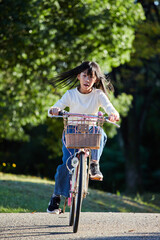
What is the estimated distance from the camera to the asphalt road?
4.93 metres

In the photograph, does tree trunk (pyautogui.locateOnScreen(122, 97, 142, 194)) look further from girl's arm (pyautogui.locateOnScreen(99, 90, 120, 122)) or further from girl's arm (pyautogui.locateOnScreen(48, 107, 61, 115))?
girl's arm (pyautogui.locateOnScreen(48, 107, 61, 115))

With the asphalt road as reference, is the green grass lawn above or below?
below

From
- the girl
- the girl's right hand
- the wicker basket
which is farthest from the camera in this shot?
the girl

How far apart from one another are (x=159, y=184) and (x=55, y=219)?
19595 millimetres

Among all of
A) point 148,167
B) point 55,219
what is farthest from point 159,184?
point 55,219

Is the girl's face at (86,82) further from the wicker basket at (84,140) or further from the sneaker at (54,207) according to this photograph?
the sneaker at (54,207)

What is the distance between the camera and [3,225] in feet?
18.2

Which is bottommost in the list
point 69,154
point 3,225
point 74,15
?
point 3,225

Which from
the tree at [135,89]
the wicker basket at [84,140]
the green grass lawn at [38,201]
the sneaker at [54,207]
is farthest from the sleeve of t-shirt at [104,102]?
the tree at [135,89]

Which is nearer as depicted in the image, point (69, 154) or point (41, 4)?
A: point (69, 154)

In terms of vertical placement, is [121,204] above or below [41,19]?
below

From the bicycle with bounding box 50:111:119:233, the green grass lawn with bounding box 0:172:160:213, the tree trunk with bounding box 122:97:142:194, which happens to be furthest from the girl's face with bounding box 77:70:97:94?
the tree trunk with bounding box 122:97:142:194

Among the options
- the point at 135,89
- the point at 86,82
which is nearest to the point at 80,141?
the point at 86,82

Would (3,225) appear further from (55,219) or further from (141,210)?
(141,210)
